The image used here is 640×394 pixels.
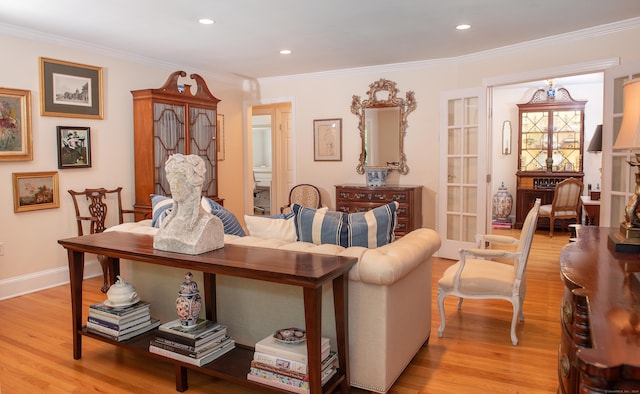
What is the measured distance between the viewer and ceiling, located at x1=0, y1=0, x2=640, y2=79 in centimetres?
367

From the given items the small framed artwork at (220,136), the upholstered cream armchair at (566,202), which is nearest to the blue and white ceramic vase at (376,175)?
the small framed artwork at (220,136)

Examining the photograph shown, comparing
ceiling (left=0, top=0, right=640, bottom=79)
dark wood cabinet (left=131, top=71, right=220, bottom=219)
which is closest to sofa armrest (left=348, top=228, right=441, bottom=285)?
ceiling (left=0, top=0, right=640, bottom=79)

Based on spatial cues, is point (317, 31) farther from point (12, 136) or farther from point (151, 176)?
point (12, 136)

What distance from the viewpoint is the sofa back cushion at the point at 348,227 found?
2559 millimetres

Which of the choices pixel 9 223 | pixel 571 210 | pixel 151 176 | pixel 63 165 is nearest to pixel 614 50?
pixel 571 210

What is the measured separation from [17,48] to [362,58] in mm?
3521

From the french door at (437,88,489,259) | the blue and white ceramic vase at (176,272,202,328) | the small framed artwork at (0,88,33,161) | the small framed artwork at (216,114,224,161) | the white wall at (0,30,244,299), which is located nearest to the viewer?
the blue and white ceramic vase at (176,272,202,328)

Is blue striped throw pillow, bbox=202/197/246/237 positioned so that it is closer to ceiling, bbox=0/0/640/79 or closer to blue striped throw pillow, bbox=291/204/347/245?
blue striped throw pillow, bbox=291/204/347/245

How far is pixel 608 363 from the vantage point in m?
0.88

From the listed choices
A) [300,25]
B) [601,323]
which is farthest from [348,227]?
[300,25]

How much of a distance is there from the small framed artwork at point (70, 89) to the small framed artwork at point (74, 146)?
15 centimetres

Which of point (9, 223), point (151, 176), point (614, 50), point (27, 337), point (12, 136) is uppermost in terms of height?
point (614, 50)

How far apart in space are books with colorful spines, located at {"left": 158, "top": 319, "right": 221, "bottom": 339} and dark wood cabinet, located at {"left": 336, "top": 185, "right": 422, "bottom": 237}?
3.35 meters

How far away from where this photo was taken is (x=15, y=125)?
14.0 feet
